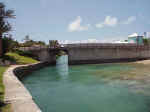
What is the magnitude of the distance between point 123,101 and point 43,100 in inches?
226

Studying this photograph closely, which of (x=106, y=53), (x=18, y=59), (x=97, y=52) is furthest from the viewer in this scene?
(x=106, y=53)

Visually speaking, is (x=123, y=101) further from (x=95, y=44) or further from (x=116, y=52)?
(x=116, y=52)

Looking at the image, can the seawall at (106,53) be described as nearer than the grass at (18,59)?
No

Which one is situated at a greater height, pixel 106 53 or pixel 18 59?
pixel 106 53

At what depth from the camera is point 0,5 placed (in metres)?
27.1

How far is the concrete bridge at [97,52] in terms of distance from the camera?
1502 inches

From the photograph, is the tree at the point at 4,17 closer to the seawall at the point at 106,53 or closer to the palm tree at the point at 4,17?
the palm tree at the point at 4,17

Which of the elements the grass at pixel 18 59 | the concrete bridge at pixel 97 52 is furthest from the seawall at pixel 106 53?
the grass at pixel 18 59

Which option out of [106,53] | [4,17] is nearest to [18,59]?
[4,17]

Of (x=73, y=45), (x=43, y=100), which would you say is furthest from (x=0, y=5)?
(x=43, y=100)

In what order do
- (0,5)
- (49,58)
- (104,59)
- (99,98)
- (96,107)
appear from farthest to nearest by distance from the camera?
(104,59), (49,58), (0,5), (99,98), (96,107)

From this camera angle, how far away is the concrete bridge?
38150mm

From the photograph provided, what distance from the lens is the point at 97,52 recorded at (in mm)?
40219

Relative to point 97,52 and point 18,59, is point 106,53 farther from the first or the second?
point 18,59
